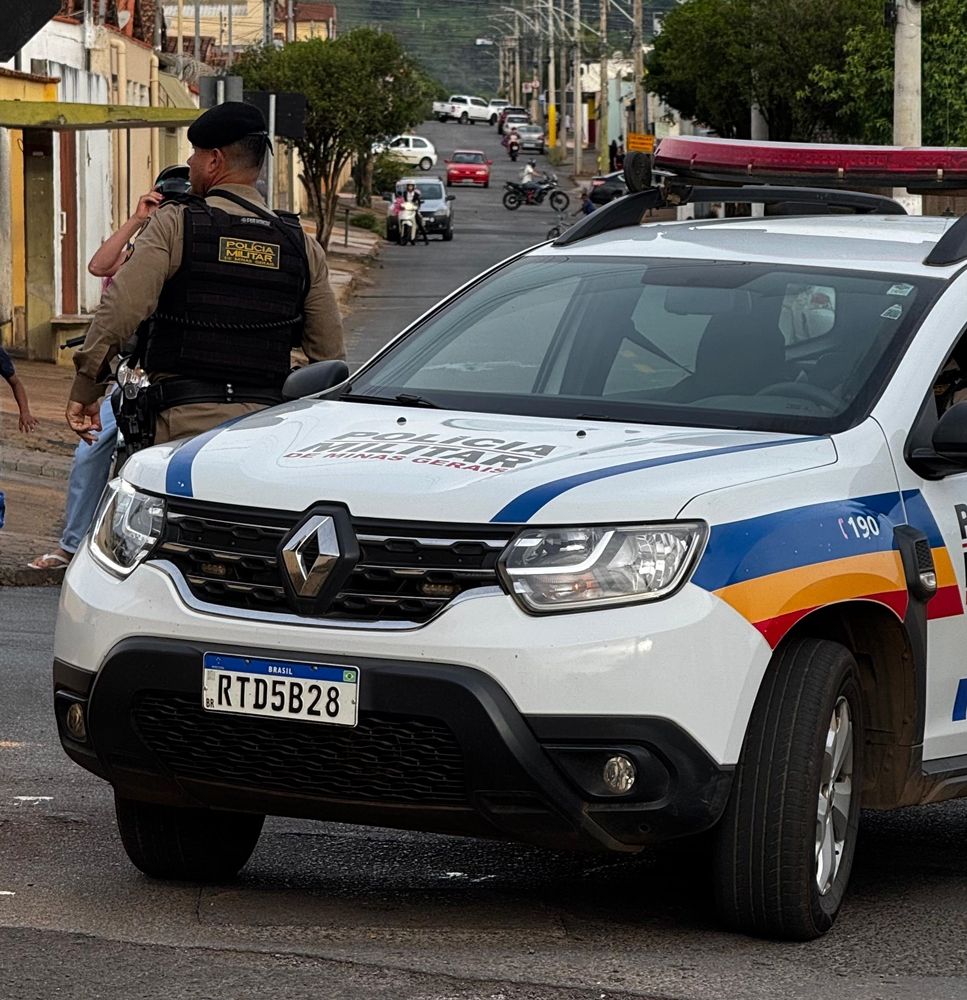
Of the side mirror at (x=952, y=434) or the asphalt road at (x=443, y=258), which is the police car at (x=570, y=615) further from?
the asphalt road at (x=443, y=258)

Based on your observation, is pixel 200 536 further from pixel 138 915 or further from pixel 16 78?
pixel 16 78

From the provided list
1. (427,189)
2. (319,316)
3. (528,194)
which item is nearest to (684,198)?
(319,316)

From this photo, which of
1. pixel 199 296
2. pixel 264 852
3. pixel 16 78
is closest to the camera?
pixel 264 852

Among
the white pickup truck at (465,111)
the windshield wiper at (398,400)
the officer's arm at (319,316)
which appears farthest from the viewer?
the white pickup truck at (465,111)

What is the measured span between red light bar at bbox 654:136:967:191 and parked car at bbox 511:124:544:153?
10669 centimetres

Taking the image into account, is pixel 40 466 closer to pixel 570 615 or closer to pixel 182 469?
pixel 182 469

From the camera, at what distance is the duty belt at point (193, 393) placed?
7.03 meters

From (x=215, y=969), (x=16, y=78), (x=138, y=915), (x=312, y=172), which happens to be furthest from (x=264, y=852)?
(x=312, y=172)

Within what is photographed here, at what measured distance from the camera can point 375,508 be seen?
476 centimetres

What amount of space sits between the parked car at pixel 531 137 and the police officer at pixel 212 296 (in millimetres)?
107328

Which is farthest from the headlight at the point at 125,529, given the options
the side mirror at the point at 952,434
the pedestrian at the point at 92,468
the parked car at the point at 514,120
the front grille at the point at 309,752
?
the parked car at the point at 514,120

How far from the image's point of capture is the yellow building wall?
2502 centimetres

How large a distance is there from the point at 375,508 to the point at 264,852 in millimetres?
1518

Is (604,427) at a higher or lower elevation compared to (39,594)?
higher
